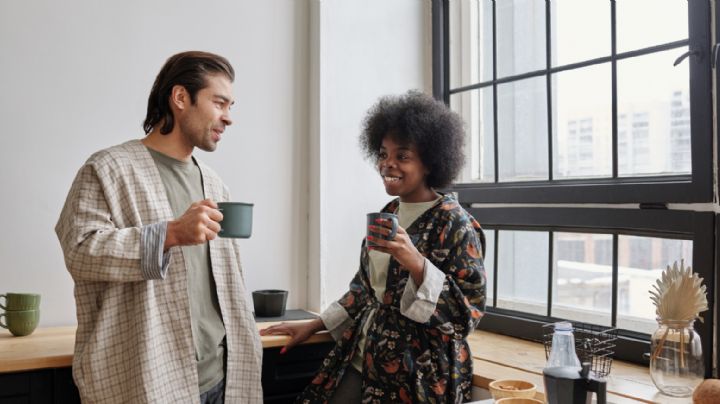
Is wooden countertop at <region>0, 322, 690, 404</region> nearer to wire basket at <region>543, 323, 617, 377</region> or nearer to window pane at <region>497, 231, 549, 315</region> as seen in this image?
wire basket at <region>543, 323, 617, 377</region>

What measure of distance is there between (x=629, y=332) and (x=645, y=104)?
2.53ft

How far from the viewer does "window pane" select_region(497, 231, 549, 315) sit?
250 centimetres

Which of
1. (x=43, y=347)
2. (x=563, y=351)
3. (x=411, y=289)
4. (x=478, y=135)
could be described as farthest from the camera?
(x=478, y=135)

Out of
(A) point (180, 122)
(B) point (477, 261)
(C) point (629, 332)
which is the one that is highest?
(A) point (180, 122)

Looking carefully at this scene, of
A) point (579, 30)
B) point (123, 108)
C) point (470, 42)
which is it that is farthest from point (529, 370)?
point (123, 108)

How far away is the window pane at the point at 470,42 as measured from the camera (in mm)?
2830

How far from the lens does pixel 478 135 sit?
2859 mm

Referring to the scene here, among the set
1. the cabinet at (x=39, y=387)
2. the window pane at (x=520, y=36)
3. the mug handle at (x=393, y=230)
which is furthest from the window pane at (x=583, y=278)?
the cabinet at (x=39, y=387)

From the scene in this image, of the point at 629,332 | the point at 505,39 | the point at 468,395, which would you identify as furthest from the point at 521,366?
the point at 505,39

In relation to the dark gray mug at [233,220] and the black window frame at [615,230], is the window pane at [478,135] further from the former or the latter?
the dark gray mug at [233,220]

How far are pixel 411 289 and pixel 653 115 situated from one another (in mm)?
1053

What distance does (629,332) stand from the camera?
6.96 feet

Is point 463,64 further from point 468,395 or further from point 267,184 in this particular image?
point 468,395

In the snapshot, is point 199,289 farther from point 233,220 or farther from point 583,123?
point 583,123
